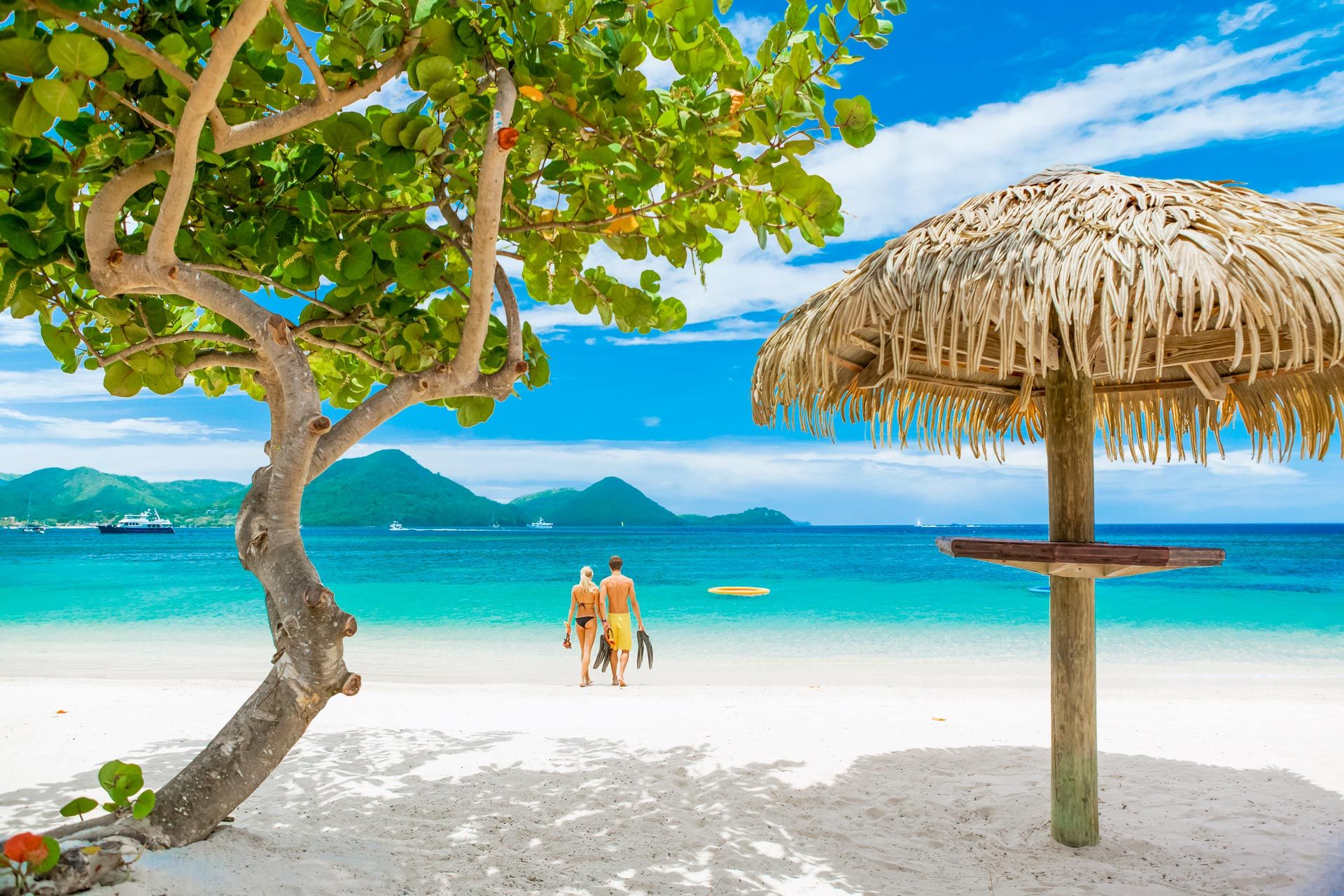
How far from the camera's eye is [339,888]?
240cm

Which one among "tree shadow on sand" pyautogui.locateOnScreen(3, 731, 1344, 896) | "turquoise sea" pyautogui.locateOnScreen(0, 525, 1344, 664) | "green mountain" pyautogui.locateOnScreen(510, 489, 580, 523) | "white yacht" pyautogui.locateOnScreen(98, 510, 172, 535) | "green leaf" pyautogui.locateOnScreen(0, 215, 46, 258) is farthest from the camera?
"green mountain" pyautogui.locateOnScreen(510, 489, 580, 523)

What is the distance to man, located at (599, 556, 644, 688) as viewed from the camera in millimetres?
7309

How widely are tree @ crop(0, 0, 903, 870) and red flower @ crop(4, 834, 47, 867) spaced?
1.46 feet

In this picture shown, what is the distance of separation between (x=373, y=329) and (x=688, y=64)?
171 cm

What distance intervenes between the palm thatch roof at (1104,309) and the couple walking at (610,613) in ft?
13.7

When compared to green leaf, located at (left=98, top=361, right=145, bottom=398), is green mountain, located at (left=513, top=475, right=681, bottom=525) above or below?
below

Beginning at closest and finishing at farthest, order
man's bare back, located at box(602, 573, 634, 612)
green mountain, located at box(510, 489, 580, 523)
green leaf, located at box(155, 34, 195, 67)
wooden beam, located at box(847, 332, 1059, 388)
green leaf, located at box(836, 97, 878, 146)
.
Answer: green leaf, located at box(155, 34, 195, 67), green leaf, located at box(836, 97, 878, 146), wooden beam, located at box(847, 332, 1059, 388), man's bare back, located at box(602, 573, 634, 612), green mountain, located at box(510, 489, 580, 523)

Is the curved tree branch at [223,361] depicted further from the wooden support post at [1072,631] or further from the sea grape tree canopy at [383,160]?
the wooden support post at [1072,631]

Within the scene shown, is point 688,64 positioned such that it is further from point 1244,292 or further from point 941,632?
point 941,632

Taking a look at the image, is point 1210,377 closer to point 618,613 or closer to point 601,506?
point 618,613

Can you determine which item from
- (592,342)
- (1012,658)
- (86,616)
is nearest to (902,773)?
(1012,658)

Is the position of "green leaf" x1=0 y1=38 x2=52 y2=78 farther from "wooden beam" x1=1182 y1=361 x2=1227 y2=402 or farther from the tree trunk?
"wooden beam" x1=1182 y1=361 x2=1227 y2=402

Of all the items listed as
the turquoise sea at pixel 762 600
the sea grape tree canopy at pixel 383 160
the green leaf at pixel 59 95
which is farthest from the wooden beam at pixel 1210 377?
the turquoise sea at pixel 762 600

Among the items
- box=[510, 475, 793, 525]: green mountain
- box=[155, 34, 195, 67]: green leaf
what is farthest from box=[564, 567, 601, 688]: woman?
box=[510, 475, 793, 525]: green mountain
